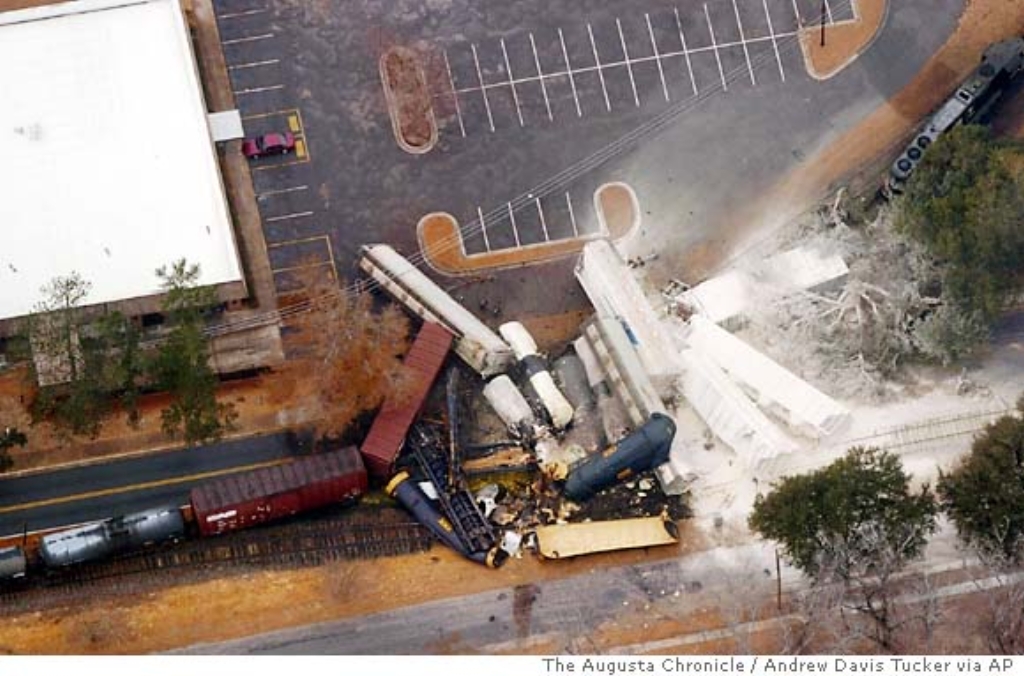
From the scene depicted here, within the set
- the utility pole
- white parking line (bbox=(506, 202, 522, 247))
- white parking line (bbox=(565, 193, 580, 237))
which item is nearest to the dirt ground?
white parking line (bbox=(506, 202, 522, 247))

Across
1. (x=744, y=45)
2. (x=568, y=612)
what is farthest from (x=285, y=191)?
(x=568, y=612)

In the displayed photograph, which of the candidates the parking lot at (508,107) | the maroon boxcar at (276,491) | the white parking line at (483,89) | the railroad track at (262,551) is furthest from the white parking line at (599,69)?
the railroad track at (262,551)

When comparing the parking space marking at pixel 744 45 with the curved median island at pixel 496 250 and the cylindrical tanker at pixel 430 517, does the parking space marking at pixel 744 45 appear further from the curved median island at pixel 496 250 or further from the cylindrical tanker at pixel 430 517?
the cylindrical tanker at pixel 430 517

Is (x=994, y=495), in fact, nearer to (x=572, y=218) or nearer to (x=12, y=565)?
(x=572, y=218)

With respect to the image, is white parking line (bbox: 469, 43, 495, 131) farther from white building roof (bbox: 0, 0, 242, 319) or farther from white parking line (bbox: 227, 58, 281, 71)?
white building roof (bbox: 0, 0, 242, 319)

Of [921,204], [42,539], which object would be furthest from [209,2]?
[921,204]

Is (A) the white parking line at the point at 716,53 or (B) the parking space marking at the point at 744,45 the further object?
(B) the parking space marking at the point at 744,45
